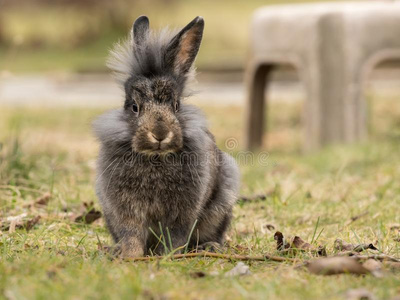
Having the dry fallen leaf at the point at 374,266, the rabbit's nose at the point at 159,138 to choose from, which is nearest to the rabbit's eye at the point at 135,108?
the rabbit's nose at the point at 159,138

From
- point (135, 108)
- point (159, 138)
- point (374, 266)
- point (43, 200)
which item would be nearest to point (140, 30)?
point (135, 108)

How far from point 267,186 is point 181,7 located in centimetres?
1585

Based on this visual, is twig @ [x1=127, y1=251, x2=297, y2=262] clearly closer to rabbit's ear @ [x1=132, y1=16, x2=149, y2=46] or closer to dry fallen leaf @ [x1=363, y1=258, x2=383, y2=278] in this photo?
dry fallen leaf @ [x1=363, y1=258, x2=383, y2=278]

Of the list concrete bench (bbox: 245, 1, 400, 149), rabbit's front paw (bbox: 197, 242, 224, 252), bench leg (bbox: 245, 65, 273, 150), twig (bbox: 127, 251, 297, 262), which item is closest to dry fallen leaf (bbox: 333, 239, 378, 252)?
twig (bbox: 127, 251, 297, 262)

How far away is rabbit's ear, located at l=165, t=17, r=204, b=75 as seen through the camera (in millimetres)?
3304

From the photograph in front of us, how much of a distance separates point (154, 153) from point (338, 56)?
4.20 meters

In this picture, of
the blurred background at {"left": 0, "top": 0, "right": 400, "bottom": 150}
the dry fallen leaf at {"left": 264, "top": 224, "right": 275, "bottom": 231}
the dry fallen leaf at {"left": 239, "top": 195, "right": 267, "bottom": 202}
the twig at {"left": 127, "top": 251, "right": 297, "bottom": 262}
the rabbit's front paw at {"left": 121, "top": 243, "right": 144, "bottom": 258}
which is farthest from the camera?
the blurred background at {"left": 0, "top": 0, "right": 400, "bottom": 150}

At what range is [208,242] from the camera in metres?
3.53

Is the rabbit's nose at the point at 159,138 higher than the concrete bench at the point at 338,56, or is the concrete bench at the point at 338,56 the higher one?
the concrete bench at the point at 338,56

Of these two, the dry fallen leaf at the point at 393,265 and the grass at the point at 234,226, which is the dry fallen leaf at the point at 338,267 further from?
the dry fallen leaf at the point at 393,265

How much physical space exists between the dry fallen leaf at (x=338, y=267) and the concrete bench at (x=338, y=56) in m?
4.37

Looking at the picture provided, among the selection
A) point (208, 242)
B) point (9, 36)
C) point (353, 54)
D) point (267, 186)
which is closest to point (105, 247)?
point (208, 242)

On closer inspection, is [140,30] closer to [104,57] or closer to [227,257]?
[227,257]

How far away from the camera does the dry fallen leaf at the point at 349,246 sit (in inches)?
126
